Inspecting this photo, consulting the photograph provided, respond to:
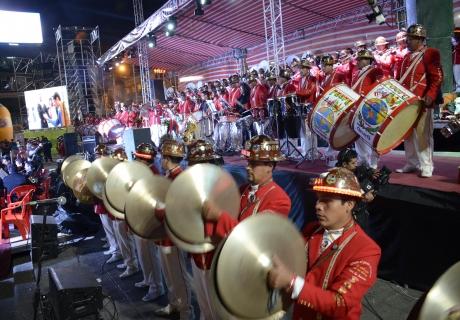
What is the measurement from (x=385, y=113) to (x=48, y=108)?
78.6 ft

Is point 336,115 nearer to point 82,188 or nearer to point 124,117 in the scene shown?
point 82,188

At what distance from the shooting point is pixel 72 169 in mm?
7453

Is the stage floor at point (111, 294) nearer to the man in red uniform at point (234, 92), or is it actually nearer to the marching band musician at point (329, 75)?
the marching band musician at point (329, 75)

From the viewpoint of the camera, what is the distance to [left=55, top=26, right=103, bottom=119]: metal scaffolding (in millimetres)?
22203

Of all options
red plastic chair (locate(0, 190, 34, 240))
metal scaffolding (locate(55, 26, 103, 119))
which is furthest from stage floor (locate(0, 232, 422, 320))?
metal scaffolding (locate(55, 26, 103, 119))

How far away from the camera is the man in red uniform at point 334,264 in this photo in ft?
6.71

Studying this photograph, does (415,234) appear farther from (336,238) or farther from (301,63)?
(301,63)

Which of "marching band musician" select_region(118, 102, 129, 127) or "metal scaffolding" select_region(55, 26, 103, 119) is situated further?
"metal scaffolding" select_region(55, 26, 103, 119)

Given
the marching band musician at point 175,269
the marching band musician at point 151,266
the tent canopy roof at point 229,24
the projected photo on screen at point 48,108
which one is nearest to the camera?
the marching band musician at point 175,269

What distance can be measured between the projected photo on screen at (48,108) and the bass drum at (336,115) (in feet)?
66.4

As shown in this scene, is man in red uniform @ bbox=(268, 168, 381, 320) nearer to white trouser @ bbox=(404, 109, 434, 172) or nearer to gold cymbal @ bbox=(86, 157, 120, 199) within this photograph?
white trouser @ bbox=(404, 109, 434, 172)

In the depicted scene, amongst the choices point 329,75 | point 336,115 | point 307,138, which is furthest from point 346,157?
point 307,138

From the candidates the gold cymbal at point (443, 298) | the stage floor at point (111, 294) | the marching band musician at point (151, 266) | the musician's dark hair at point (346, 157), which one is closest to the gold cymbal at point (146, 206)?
the stage floor at point (111, 294)

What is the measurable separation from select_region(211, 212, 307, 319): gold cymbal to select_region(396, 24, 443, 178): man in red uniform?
405cm
